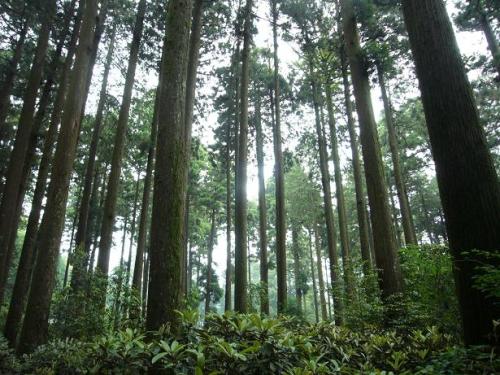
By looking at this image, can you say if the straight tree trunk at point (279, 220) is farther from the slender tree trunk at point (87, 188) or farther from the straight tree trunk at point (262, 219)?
the slender tree trunk at point (87, 188)

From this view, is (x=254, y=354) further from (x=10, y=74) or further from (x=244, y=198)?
(x=10, y=74)

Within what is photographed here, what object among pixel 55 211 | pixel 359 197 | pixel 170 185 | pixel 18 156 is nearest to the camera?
pixel 170 185

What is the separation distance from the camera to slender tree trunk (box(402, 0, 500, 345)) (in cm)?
341

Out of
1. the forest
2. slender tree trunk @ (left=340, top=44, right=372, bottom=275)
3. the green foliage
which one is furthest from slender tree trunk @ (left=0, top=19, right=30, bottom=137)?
slender tree trunk @ (left=340, top=44, right=372, bottom=275)

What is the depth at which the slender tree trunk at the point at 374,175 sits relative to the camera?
7719 millimetres

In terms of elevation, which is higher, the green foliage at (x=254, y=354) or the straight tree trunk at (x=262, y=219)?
the straight tree trunk at (x=262, y=219)

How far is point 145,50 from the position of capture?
1379 cm

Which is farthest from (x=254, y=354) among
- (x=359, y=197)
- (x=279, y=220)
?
(x=279, y=220)

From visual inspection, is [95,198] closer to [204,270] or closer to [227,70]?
[227,70]

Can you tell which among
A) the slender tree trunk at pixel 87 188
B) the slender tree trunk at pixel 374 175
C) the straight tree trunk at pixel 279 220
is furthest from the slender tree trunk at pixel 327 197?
the slender tree trunk at pixel 87 188

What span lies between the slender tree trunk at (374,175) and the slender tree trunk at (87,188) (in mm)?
7593

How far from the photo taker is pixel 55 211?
23.5ft

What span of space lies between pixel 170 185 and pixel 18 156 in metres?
8.78

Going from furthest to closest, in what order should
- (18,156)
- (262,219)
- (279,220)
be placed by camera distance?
1. (262,219)
2. (279,220)
3. (18,156)
